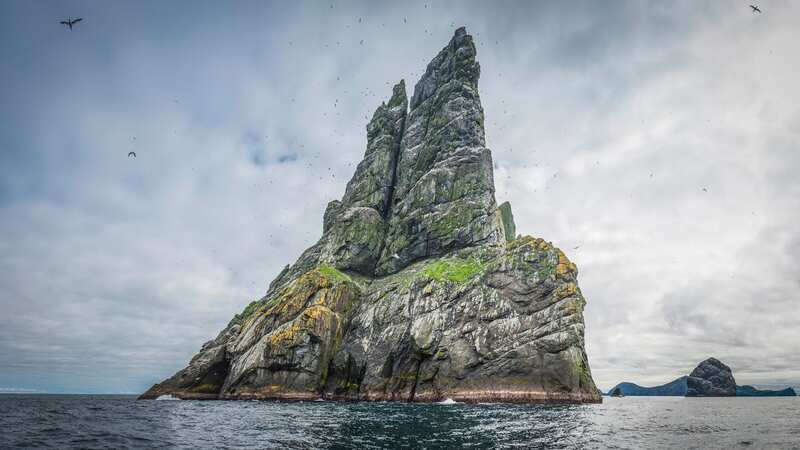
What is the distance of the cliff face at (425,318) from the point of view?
79.4 meters

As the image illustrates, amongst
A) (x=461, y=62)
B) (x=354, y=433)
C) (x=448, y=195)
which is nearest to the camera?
(x=354, y=433)

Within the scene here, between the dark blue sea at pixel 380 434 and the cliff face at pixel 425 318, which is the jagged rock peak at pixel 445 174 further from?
the dark blue sea at pixel 380 434

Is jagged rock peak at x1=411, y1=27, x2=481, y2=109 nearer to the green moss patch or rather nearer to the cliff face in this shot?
the cliff face

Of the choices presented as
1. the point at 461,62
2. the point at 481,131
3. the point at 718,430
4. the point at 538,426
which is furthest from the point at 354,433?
the point at 461,62

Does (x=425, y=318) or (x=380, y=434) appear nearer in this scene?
(x=380, y=434)

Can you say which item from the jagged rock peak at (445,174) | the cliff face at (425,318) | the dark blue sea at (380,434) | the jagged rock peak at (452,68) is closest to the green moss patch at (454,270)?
the cliff face at (425,318)

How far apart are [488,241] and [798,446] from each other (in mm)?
83024

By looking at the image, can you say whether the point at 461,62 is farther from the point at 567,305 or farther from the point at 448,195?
the point at 567,305

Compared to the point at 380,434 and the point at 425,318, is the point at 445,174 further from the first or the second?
the point at 380,434

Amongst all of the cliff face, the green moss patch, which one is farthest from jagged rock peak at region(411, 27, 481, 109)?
the green moss patch

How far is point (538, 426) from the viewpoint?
36.0m

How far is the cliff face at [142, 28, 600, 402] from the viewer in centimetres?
7938

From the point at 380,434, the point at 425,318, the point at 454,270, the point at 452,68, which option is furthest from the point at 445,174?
the point at 380,434

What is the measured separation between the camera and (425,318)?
288 ft
